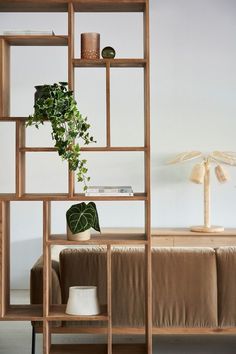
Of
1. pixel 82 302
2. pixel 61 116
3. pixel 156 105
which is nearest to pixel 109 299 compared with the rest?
pixel 82 302

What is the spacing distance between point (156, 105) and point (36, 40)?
311 cm

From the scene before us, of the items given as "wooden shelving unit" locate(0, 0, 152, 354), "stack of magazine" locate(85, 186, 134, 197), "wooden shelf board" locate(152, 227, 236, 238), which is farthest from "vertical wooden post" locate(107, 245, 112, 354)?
"wooden shelf board" locate(152, 227, 236, 238)

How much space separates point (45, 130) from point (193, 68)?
160cm

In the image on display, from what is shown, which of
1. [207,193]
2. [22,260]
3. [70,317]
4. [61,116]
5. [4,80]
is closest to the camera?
[61,116]

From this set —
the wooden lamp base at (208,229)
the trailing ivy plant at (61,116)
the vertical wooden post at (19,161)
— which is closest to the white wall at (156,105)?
the wooden lamp base at (208,229)

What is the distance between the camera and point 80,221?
3455 millimetres

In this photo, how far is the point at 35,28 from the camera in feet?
21.5

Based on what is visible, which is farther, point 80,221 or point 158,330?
point 158,330

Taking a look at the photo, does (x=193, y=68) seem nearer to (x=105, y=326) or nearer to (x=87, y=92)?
(x=87, y=92)

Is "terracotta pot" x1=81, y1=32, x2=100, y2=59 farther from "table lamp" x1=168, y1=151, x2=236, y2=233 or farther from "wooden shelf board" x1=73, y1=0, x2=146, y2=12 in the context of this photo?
"table lamp" x1=168, y1=151, x2=236, y2=233

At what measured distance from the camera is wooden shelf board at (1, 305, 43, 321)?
11.3ft

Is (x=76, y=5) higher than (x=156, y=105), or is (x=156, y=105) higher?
(x=76, y=5)

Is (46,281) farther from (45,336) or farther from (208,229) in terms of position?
(208,229)

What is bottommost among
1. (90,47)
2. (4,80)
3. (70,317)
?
(70,317)
